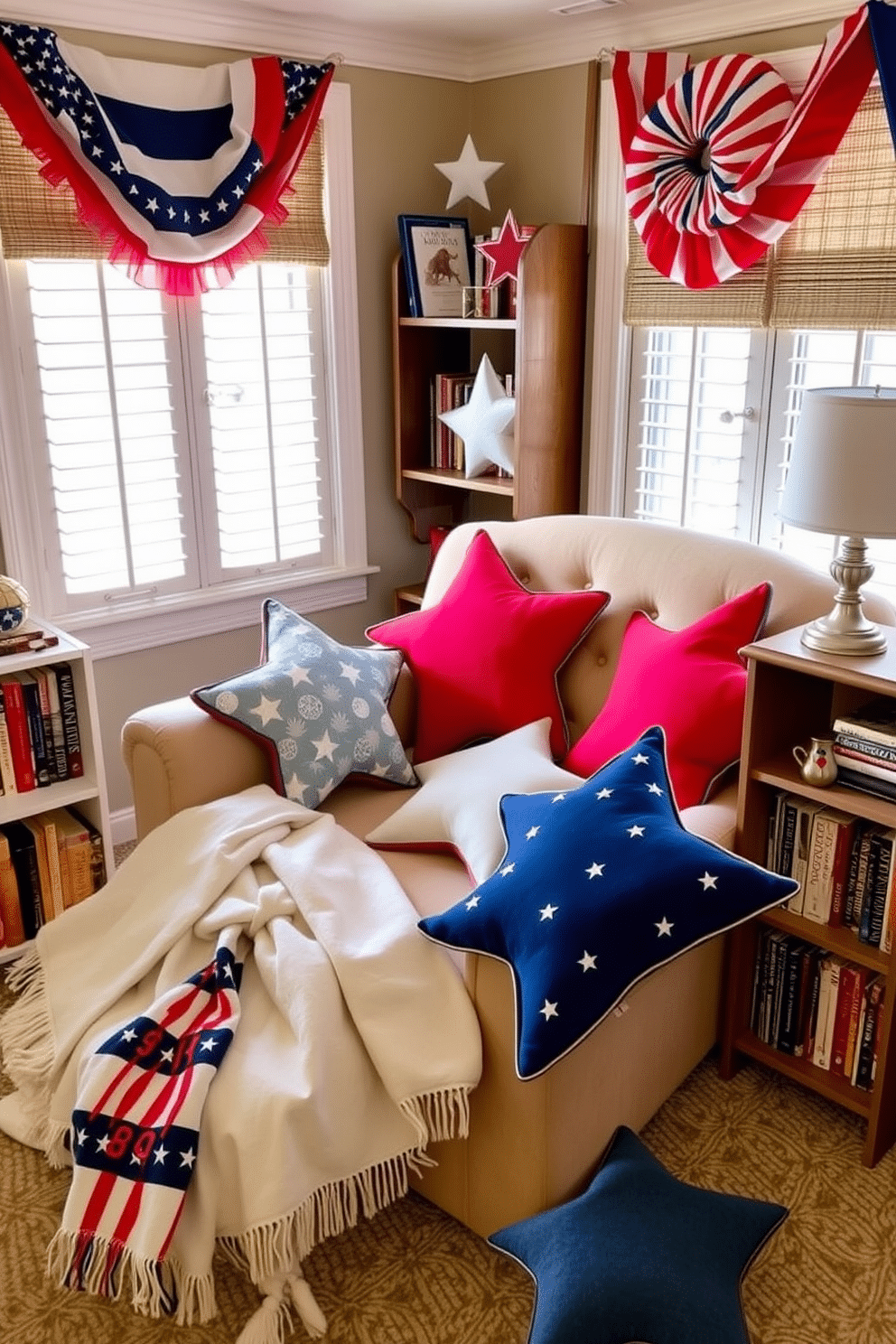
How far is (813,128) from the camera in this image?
2408 mm

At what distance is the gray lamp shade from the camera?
165 cm

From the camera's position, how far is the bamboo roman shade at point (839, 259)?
7.90 feet

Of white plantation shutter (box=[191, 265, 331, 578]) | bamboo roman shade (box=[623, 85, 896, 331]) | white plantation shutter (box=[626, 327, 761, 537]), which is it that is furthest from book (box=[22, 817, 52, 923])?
bamboo roman shade (box=[623, 85, 896, 331])

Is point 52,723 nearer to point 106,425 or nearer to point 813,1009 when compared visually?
point 106,425

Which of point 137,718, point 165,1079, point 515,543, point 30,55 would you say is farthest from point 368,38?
point 165,1079

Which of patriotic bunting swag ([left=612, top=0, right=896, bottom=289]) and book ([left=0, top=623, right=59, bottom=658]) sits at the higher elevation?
patriotic bunting swag ([left=612, top=0, right=896, bottom=289])

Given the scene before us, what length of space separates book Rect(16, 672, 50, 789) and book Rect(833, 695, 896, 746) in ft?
5.55

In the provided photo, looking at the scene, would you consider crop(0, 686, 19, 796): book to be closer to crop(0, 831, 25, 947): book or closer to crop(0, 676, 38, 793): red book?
crop(0, 676, 38, 793): red book

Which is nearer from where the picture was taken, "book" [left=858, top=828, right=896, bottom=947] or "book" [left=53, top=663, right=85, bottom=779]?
"book" [left=858, top=828, right=896, bottom=947]

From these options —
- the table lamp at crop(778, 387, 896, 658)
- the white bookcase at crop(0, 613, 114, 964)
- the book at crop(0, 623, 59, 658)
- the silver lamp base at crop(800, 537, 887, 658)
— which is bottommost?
the white bookcase at crop(0, 613, 114, 964)

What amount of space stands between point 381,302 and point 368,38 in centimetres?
70

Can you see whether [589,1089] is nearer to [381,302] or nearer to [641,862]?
[641,862]

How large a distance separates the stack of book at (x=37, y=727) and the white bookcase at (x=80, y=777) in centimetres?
2

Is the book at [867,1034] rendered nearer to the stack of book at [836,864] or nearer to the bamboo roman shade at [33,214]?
the stack of book at [836,864]
